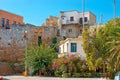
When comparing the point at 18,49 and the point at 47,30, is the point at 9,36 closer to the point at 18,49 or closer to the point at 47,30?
the point at 18,49

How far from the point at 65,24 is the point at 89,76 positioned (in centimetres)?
2853

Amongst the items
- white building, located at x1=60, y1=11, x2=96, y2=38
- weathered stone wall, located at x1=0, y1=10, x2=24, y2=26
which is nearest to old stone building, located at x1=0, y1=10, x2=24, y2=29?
weathered stone wall, located at x1=0, y1=10, x2=24, y2=26

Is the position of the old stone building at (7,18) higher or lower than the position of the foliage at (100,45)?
higher

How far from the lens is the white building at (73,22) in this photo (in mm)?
63819

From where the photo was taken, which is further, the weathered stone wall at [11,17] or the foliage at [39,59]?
the weathered stone wall at [11,17]

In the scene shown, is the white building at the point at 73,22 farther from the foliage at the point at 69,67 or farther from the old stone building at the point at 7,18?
the foliage at the point at 69,67

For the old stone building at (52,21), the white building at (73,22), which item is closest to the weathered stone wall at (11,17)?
the old stone building at (52,21)

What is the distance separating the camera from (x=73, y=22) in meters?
65.0

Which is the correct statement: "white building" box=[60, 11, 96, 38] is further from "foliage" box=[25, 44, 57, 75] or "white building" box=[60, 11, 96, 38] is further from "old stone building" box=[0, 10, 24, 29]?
"foliage" box=[25, 44, 57, 75]

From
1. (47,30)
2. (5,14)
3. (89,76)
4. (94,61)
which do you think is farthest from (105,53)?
(5,14)

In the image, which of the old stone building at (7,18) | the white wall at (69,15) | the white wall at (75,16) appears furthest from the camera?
the white wall at (69,15)

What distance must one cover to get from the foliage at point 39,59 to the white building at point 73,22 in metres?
20.8

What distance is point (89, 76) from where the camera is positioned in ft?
125

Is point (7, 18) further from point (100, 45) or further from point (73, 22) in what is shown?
point (100, 45)
